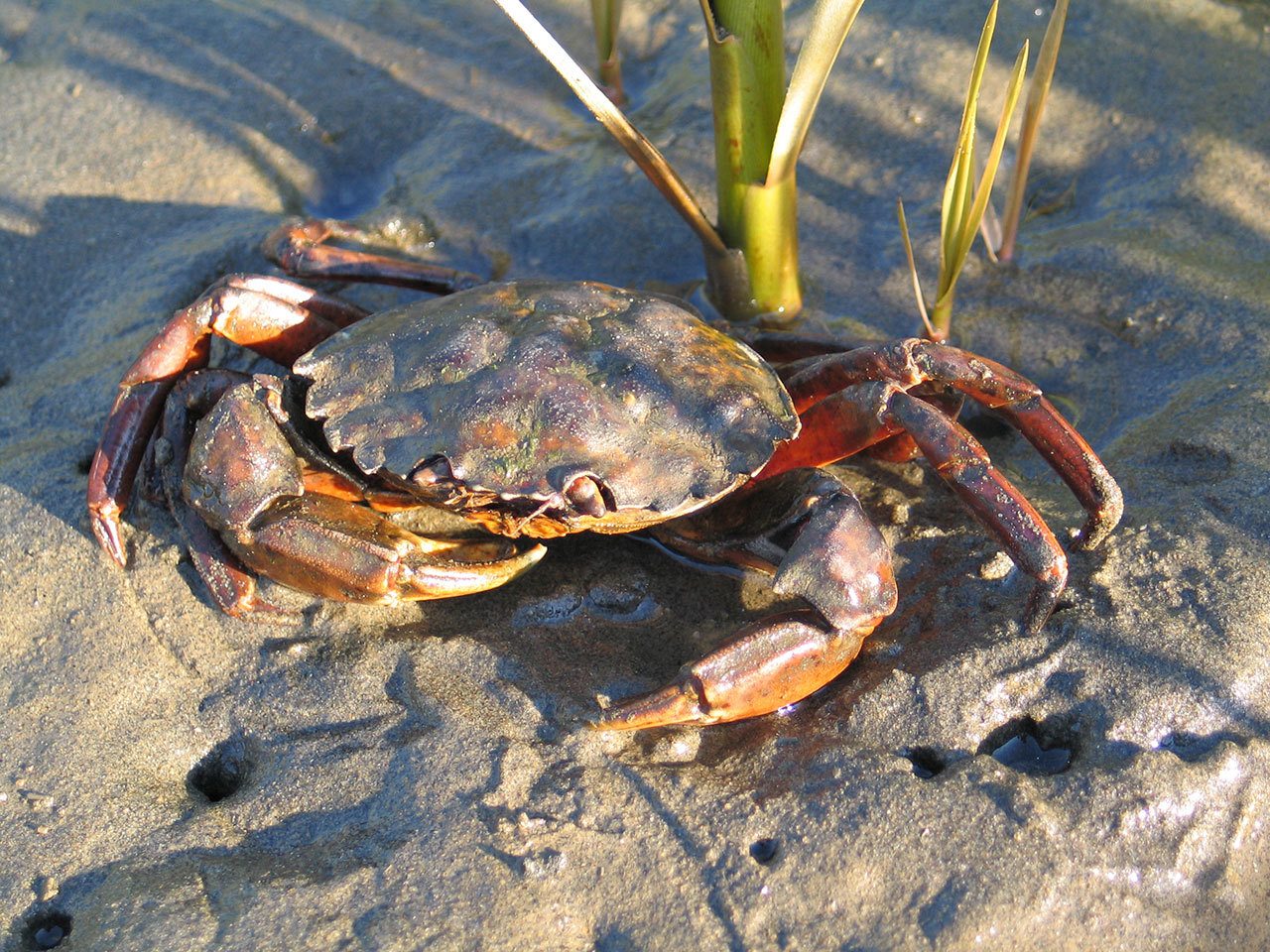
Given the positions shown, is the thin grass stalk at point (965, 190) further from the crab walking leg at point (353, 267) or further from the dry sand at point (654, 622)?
the crab walking leg at point (353, 267)

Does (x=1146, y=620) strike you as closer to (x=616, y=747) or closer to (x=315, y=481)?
(x=616, y=747)

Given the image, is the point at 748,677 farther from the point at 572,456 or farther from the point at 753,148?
the point at 753,148

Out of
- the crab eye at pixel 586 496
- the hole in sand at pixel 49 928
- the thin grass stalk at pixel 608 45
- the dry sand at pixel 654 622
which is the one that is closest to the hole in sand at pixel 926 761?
the dry sand at pixel 654 622

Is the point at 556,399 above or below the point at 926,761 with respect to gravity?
above

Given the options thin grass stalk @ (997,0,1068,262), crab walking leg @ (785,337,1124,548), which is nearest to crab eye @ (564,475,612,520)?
crab walking leg @ (785,337,1124,548)

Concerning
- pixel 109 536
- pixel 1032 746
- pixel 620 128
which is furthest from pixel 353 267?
pixel 1032 746

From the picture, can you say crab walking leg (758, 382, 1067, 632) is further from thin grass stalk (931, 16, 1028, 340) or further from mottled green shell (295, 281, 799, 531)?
thin grass stalk (931, 16, 1028, 340)

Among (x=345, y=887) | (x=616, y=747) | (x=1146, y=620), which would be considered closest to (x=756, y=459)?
(x=616, y=747)
